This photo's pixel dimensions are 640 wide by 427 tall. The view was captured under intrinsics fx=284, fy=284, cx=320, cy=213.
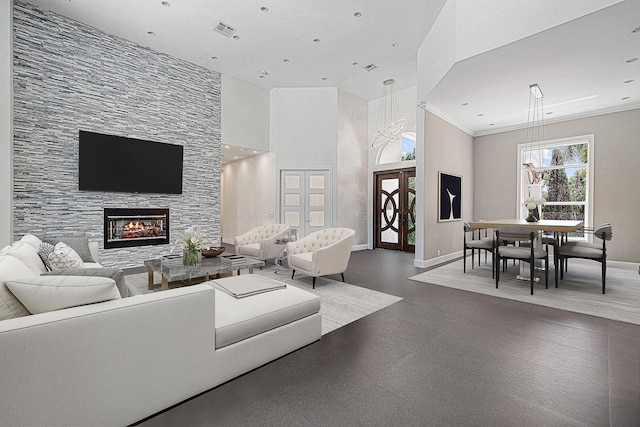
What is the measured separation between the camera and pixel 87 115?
4926 millimetres

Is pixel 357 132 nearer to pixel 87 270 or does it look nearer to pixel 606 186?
pixel 606 186

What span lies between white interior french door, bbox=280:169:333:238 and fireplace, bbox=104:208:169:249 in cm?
Answer: 285

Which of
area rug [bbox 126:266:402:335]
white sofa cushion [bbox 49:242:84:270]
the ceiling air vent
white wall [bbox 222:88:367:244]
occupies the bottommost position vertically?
area rug [bbox 126:266:402:335]

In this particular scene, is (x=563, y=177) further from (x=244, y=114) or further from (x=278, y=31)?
(x=244, y=114)

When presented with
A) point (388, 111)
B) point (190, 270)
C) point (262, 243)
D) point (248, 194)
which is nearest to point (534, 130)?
point (388, 111)

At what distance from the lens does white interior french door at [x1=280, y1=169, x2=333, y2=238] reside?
24.8 ft

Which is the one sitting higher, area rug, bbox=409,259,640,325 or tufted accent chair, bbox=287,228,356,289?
tufted accent chair, bbox=287,228,356,289

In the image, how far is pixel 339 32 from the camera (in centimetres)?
511

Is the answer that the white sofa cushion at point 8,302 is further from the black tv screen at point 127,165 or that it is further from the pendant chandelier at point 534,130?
the pendant chandelier at point 534,130

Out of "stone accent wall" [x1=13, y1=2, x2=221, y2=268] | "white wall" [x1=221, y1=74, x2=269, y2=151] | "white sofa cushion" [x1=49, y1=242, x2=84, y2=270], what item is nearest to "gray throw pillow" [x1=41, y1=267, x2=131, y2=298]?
"white sofa cushion" [x1=49, y1=242, x2=84, y2=270]

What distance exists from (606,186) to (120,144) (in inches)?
377

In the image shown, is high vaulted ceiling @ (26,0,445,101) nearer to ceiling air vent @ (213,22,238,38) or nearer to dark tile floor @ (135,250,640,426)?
ceiling air vent @ (213,22,238,38)

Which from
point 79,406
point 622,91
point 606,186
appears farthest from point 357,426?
point 606,186

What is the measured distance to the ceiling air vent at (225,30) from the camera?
16.1ft
